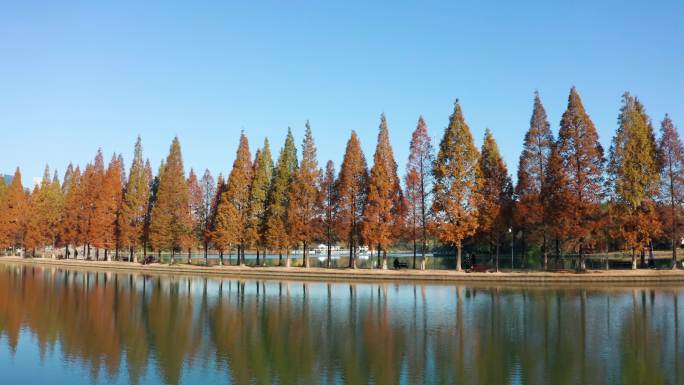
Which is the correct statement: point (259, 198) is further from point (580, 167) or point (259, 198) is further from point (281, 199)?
point (580, 167)

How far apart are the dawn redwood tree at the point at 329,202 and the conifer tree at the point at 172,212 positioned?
19676 millimetres

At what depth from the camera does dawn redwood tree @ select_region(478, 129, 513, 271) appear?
55.2 meters

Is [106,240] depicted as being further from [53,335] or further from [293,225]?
[53,335]

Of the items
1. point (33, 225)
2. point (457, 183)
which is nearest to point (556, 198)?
point (457, 183)

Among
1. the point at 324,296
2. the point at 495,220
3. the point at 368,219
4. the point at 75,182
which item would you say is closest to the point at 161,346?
the point at 324,296

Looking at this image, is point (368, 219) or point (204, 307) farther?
point (368, 219)

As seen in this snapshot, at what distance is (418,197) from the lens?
186ft

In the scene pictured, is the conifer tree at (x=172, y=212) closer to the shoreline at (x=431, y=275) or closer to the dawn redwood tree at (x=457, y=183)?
the shoreline at (x=431, y=275)

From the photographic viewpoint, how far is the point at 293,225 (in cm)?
6047

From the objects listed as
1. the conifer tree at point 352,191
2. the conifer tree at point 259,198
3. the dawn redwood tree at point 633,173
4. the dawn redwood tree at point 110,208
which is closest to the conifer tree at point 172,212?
the dawn redwood tree at point 110,208

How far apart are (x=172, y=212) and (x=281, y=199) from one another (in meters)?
17.4

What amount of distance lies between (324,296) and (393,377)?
20667mm

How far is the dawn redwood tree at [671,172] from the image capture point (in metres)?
49.5

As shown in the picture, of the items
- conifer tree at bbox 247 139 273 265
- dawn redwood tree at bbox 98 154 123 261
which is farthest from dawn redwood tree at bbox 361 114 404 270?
dawn redwood tree at bbox 98 154 123 261
